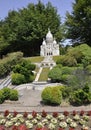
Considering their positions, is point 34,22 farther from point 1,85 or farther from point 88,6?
point 1,85

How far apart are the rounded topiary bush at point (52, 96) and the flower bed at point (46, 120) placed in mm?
3309

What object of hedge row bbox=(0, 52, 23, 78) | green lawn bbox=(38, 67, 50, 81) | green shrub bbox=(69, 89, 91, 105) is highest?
hedge row bbox=(0, 52, 23, 78)

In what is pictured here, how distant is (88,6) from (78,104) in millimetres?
33712

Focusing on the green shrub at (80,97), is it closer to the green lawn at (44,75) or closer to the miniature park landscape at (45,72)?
the miniature park landscape at (45,72)

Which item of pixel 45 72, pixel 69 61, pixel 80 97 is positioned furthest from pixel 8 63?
pixel 80 97

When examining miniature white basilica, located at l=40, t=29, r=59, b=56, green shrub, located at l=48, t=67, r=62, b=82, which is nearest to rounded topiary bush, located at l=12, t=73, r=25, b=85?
A: green shrub, located at l=48, t=67, r=62, b=82

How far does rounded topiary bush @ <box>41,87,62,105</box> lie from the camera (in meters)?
24.6

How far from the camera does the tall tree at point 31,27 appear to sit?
5897 centimetres

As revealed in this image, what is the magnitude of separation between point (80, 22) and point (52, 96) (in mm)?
34182

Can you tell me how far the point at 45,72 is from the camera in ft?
132

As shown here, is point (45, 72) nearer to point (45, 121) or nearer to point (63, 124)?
point (45, 121)

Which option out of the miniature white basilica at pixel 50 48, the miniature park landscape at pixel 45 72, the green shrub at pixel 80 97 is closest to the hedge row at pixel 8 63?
the miniature park landscape at pixel 45 72

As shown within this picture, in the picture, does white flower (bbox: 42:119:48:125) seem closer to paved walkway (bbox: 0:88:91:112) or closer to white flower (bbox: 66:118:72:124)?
white flower (bbox: 66:118:72:124)

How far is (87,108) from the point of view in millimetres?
23516
